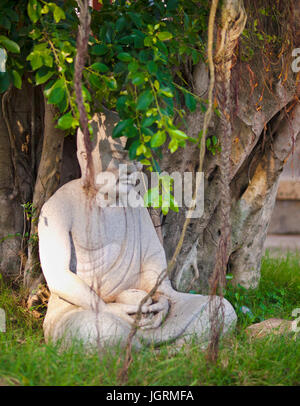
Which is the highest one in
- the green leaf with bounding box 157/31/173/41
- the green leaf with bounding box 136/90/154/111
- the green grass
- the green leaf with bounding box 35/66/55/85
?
the green leaf with bounding box 157/31/173/41

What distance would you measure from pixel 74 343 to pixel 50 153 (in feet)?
4.83

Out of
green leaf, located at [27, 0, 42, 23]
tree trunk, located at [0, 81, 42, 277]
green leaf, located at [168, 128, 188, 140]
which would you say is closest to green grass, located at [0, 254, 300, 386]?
tree trunk, located at [0, 81, 42, 277]

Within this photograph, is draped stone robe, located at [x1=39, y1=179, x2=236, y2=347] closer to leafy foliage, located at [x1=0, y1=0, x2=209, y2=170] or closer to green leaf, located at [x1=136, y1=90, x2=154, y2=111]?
leafy foliage, located at [x1=0, y1=0, x2=209, y2=170]

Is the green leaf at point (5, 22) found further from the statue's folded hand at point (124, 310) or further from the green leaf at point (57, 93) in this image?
the statue's folded hand at point (124, 310)

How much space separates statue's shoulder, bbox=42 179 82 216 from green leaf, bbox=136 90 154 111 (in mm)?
742

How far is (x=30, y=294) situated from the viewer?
344cm

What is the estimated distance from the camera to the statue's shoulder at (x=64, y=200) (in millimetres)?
2873

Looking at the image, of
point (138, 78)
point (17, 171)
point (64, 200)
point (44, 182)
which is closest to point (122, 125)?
point (138, 78)

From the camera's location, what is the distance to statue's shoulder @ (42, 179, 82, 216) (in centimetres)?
287

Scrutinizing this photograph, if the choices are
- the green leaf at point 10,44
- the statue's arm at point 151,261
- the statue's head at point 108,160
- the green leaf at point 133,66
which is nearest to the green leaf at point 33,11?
the green leaf at point 10,44

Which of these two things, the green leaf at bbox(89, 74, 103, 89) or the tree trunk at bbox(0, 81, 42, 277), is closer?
the green leaf at bbox(89, 74, 103, 89)

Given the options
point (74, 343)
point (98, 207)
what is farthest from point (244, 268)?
point (74, 343)

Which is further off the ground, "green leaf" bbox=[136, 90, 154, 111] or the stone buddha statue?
Result: "green leaf" bbox=[136, 90, 154, 111]

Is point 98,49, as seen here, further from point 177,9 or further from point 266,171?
point 266,171
